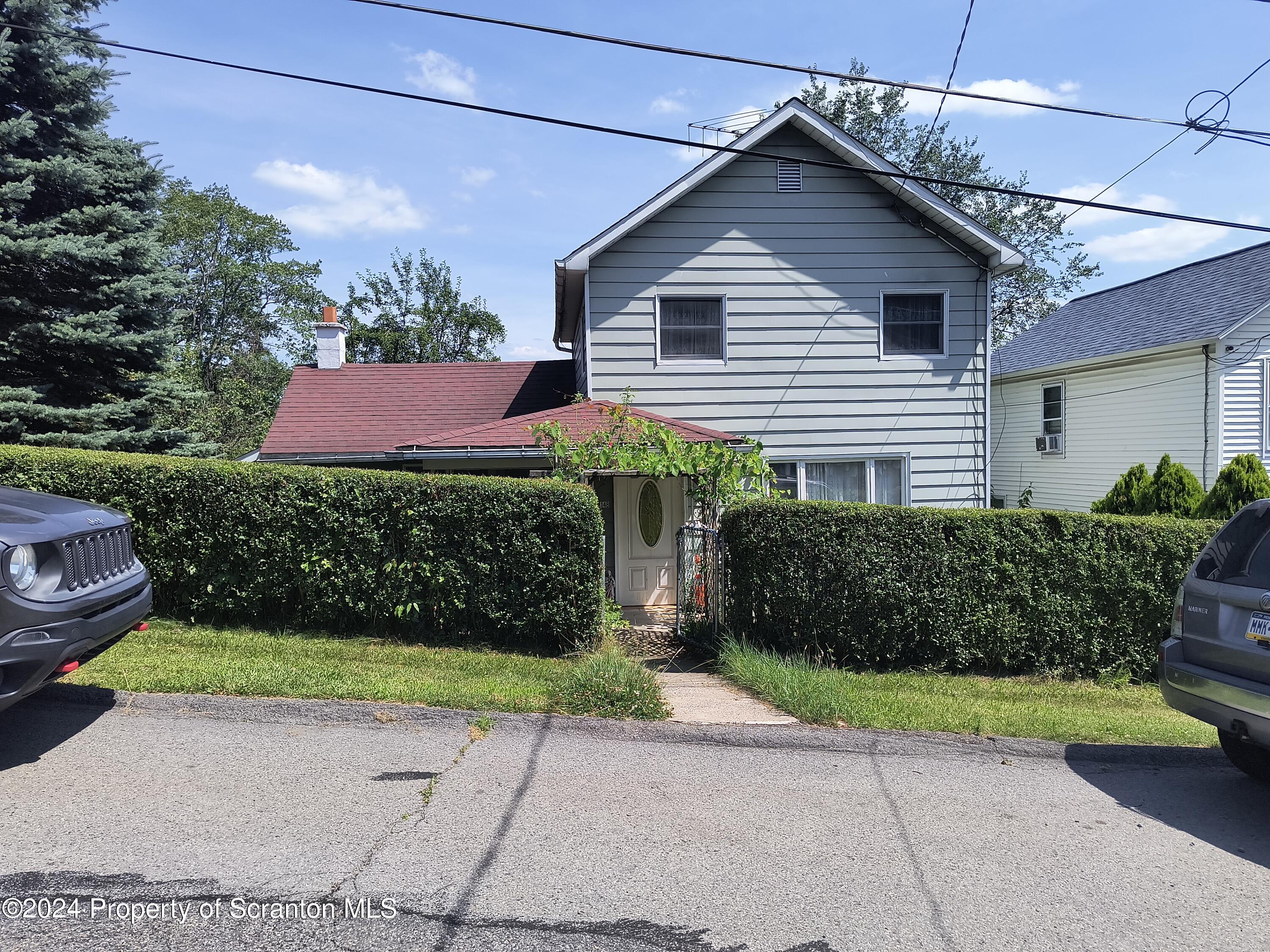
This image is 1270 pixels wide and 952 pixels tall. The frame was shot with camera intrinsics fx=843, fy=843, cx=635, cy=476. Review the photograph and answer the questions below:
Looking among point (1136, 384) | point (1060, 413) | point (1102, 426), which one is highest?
point (1136, 384)

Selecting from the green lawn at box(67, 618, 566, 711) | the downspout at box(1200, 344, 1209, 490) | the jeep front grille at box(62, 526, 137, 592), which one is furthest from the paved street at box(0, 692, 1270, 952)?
the downspout at box(1200, 344, 1209, 490)

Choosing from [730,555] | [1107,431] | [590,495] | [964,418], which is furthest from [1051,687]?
[1107,431]

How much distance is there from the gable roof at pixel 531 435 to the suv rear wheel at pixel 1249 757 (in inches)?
252

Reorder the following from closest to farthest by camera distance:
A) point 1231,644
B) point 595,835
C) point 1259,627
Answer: point 595,835 < point 1259,627 < point 1231,644

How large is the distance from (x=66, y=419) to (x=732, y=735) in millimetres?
10684

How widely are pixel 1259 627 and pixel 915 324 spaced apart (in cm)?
897

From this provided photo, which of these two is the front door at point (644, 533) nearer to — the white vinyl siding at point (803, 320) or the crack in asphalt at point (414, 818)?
the white vinyl siding at point (803, 320)

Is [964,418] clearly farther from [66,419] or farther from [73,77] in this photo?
[73,77]

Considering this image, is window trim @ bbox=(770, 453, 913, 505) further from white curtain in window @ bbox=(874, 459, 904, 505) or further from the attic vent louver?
the attic vent louver

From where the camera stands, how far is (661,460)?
31.5 ft

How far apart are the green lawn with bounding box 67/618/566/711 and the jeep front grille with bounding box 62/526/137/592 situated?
1115mm

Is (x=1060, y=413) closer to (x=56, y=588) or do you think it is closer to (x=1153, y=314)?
(x=1153, y=314)

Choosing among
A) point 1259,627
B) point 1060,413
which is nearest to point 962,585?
point 1259,627

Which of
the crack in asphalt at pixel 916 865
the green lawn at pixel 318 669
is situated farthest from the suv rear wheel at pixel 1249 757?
the green lawn at pixel 318 669
